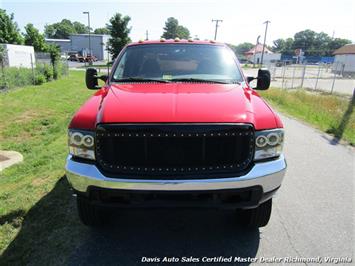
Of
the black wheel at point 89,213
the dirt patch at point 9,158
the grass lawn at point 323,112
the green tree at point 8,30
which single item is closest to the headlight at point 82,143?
the black wheel at point 89,213

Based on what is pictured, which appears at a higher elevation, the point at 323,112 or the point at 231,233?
the point at 231,233

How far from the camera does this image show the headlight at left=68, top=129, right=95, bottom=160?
8.84 feet

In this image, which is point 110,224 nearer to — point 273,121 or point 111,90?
point 111,90

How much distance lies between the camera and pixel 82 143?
2.72 metres

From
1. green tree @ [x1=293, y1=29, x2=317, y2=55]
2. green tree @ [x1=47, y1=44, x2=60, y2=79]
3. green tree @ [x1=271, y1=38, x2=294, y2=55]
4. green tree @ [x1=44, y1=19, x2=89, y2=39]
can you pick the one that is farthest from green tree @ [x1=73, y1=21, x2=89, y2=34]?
green tree @ [x1=47, y1=44, x2=60, y2=79]

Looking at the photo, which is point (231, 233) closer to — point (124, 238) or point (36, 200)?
point (124, 238)

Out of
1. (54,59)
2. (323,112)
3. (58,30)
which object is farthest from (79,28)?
(323,112)

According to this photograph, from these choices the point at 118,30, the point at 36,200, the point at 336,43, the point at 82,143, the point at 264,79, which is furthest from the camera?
the point at 336,43

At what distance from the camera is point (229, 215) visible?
3670mm

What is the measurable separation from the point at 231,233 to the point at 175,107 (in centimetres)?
151

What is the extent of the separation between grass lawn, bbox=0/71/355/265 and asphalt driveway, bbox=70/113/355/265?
1.07 feet

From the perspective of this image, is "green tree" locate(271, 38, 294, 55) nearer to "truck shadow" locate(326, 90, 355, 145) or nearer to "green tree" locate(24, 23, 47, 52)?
"green tree" locate(24, 23, 47, 52)

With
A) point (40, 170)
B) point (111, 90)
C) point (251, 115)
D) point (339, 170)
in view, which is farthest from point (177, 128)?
point (339, 170)

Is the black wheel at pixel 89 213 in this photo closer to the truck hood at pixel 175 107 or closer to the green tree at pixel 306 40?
the truck hood at pixel 175 107
